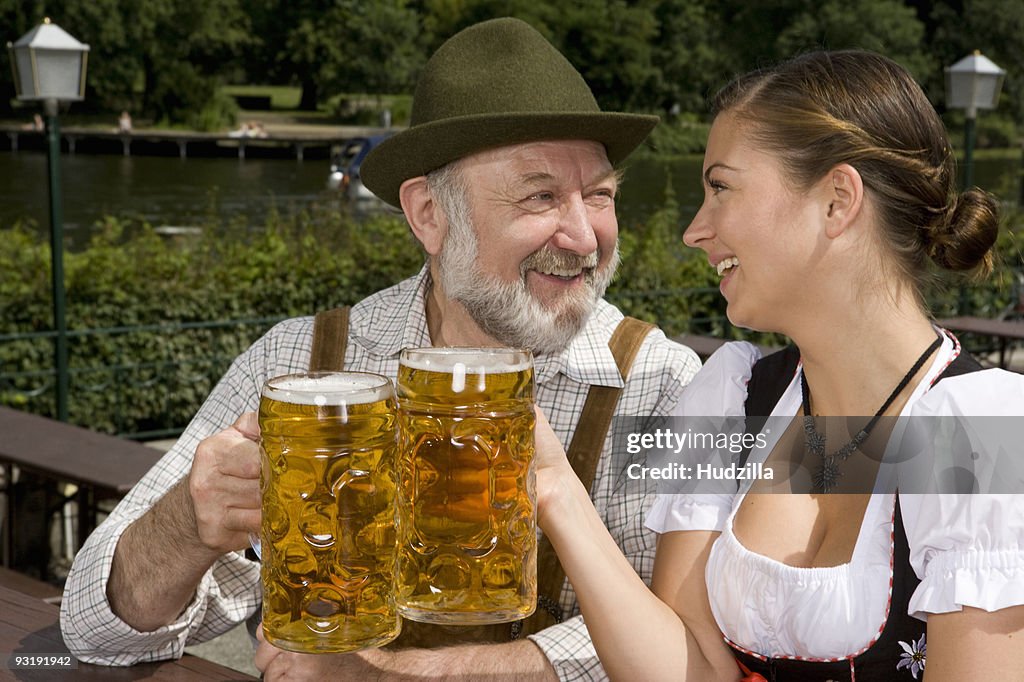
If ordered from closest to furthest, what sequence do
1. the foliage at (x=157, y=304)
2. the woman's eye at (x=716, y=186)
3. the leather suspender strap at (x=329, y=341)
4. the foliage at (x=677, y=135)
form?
1. the woman's eye at (x=716, y=186)
2. the leather suspender strap at (x=329, y=341)
3. the foliage at (x=157, y=304)
4. the foliage at (x=677, y=135)

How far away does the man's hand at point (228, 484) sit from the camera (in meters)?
1.24

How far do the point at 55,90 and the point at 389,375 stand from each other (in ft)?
16.6

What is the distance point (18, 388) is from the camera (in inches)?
260

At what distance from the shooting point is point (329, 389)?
3.47 feet

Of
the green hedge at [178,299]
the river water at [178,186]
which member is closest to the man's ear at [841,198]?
the green hedge at [178,299]

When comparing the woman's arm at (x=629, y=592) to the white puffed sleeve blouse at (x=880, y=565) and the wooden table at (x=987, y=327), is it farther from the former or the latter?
the wooden table at (x=987, y=327)

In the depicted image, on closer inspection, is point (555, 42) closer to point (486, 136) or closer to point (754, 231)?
point (486, 136)

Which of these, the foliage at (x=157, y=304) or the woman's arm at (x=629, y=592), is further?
the foliage at (x=157, y=304)

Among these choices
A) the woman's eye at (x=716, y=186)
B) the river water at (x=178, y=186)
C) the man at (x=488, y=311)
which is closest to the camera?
the woman's eye at (x=716, y=186)

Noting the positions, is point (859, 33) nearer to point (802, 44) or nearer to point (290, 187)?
point (290, 187)

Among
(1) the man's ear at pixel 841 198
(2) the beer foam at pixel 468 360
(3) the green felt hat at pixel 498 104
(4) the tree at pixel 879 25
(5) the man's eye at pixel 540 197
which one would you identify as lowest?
(2) the beer foam at pixel 468 360

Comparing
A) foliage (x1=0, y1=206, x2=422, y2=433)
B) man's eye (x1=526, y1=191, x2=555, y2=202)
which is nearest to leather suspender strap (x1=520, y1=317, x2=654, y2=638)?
man's eye (x1=526, y1=191, x2=555, y2=202)

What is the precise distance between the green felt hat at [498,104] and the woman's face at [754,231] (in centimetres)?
32

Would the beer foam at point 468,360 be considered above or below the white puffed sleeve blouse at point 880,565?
above
